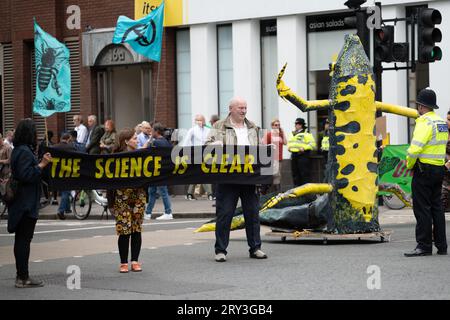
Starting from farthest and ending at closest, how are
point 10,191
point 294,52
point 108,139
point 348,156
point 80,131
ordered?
point 80,131 < point 294,52 < point 108,139 < point 348,156 < point 10,191

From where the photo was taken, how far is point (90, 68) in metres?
30.8

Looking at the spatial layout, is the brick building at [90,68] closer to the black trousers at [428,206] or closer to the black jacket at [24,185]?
the black trousers at [428,206]

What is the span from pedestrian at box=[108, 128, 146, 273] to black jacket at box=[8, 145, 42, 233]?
3.98ft

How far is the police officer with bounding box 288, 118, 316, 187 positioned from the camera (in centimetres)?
Result: 2480

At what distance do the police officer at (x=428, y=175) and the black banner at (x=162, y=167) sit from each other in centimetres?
181

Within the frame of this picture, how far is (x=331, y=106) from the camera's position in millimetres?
15211

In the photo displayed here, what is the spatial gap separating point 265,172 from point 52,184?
2627mm

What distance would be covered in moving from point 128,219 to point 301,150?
1293 cm

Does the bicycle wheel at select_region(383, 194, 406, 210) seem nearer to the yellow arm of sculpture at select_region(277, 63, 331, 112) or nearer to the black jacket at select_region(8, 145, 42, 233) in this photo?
the yellow arm of sculpture at select_region(277, 63, 331, 112)

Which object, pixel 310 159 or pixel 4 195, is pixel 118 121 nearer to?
pixel 310 159

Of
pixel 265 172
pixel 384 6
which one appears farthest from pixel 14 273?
pixel 384 6

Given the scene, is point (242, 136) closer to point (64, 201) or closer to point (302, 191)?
point (302, 191)

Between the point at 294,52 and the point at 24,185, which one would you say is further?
the point at 294,52

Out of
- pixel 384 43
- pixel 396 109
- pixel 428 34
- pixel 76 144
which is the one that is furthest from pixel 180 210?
pixel 396 109
